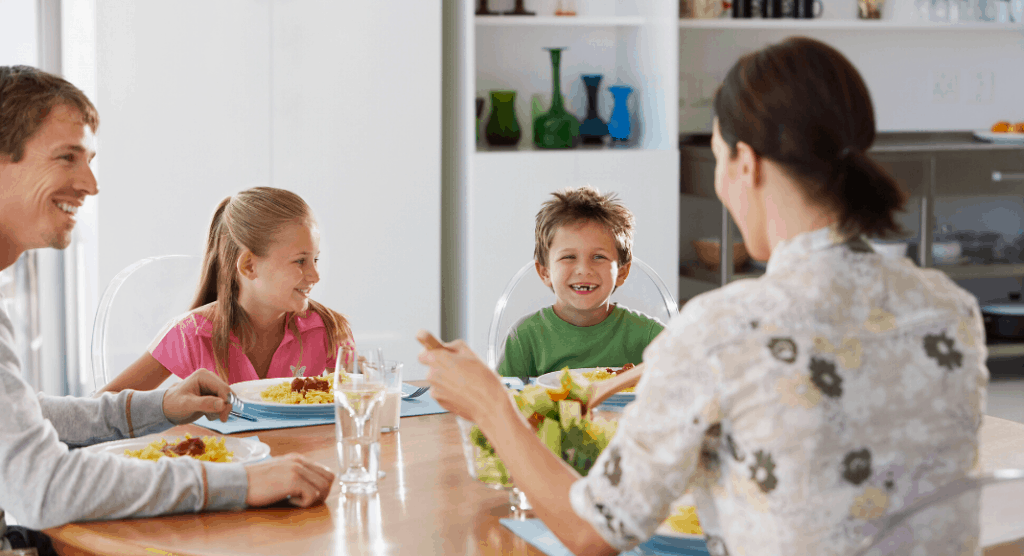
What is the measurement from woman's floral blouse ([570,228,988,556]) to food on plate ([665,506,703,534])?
0.19 meters

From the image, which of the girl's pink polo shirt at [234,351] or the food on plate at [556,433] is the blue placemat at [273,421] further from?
the food on plate at [556,433]

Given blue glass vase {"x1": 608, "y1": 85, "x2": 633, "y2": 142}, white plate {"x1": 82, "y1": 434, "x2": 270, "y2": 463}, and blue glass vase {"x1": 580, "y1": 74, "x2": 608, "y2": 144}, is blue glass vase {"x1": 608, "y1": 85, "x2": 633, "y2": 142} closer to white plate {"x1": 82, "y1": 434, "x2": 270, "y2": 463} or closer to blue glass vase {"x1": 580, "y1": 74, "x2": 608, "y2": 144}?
blue glass vase {"x1": 580, "y1": 74, "x2": 608, "y2": 144}

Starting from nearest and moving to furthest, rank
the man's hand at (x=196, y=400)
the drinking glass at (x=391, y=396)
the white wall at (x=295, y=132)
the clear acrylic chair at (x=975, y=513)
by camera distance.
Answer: the clear acrylic chair at (x=975, y=513) → the drinking glass at (x=391, y=396) → the man's hand at (x=196, y=400) → the white wall at (x=295, y=132)

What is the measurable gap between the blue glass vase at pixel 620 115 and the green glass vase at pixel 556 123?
0.21 meters

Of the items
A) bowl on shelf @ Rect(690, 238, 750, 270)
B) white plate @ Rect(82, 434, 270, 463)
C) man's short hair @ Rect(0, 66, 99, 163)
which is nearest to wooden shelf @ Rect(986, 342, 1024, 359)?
bowl on shelf @ Rect(690, 238, 750, 270)

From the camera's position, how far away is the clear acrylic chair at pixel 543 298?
2.31 m

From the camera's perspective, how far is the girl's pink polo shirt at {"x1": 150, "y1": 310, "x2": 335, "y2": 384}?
82.4 inches

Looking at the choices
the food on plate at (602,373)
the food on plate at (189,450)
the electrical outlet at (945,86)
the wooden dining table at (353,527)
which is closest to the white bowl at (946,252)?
the electrical outlet at (945,86)

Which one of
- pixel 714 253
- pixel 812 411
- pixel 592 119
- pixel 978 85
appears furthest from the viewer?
pixel 978 85

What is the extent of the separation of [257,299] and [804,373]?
1608 mm

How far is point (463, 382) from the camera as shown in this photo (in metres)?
1.10

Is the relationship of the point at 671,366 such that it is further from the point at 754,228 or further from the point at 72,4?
the point at 72,4

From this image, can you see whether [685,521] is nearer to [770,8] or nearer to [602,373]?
[602,373]

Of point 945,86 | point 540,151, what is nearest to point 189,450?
point 540,151
